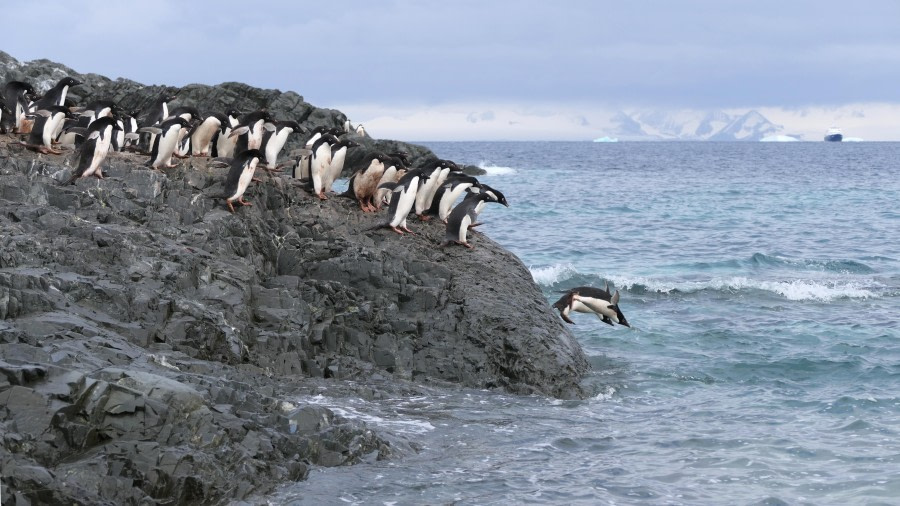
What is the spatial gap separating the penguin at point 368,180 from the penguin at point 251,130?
1.85 meters

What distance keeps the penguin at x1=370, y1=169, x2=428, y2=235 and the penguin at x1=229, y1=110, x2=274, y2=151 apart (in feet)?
8.79

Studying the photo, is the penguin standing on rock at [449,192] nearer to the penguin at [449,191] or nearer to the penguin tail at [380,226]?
the penguin at [449,191]

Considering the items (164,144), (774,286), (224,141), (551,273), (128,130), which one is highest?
(128,130)

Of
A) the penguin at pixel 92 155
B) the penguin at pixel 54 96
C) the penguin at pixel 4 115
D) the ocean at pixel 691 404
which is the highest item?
the penguin at pixel 54 96

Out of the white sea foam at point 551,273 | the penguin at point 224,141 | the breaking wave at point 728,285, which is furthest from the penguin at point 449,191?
the white sea foam at point 551,273

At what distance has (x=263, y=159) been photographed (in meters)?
14.2

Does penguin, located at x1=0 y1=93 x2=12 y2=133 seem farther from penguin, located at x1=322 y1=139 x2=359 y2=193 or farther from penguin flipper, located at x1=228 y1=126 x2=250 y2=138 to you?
penguin, located at x1=322 y1=139 x2=359 y2=193

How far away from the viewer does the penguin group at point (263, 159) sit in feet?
40.3

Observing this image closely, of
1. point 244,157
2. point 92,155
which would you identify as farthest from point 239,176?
point 92,155

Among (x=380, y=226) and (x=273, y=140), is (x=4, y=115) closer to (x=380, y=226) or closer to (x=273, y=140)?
(x=273, y=140)

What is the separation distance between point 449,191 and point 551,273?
7.49 meters


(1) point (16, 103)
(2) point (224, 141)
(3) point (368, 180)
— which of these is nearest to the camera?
(3) point (368, 180)

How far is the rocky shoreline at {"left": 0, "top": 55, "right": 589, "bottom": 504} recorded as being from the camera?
6434mm

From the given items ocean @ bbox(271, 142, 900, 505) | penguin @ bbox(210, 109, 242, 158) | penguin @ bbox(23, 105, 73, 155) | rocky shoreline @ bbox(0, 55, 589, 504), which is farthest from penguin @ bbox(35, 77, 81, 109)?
ocean @ bbox(271, 142, 900, 505)
